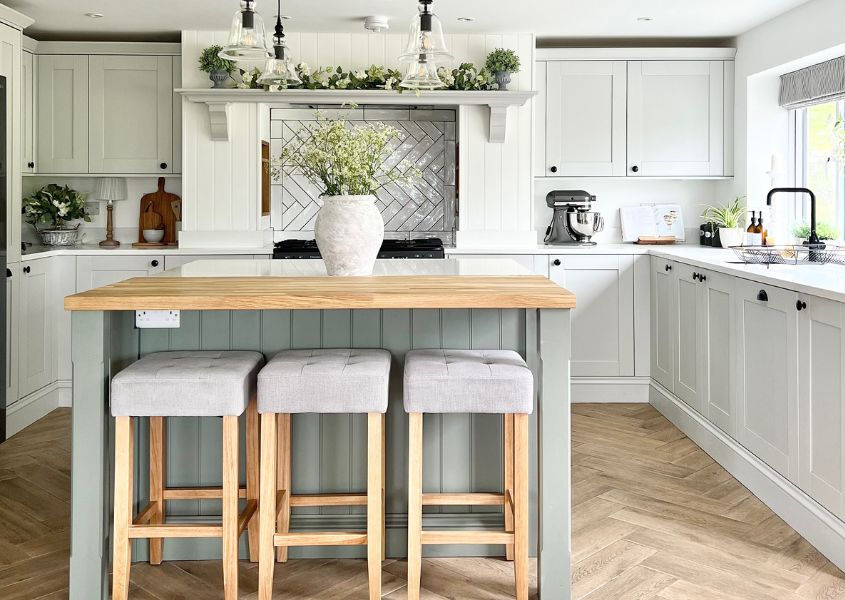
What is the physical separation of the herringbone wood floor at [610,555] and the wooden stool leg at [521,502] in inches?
6.8

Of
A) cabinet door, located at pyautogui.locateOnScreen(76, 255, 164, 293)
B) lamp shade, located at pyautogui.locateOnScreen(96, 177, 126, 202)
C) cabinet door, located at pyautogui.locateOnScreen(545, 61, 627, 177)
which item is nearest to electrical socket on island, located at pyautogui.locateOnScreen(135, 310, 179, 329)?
cabinet door, located at pyautogui.locateOnScreen(76, 255, 164, 293)

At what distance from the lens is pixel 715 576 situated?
2.73m

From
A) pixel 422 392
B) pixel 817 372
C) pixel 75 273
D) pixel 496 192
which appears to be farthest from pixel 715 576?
pixel 75 273

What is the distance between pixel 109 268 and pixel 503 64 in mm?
2705

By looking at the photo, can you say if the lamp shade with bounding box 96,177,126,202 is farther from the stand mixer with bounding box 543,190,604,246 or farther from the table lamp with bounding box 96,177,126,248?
the stand mixer with bounding box 543,190,604,246

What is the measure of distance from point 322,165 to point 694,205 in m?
3.68

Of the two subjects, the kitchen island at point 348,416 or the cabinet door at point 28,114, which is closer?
the kitchen island at point 348,416

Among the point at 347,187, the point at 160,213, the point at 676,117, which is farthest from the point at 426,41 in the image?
the point at 160,213

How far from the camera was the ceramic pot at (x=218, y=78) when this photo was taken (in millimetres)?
4969

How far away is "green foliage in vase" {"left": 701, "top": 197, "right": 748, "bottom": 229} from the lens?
16.9 feet

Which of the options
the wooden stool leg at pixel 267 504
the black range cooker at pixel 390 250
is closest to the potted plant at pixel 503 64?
the black range cooker at pixel 390 250

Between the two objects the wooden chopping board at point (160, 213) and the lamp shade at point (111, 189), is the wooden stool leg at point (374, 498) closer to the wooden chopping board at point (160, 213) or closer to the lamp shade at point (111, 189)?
the wooden chopping board at point (160, 213)

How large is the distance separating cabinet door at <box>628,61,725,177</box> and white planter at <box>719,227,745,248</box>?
51cm

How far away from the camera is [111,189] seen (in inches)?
219
